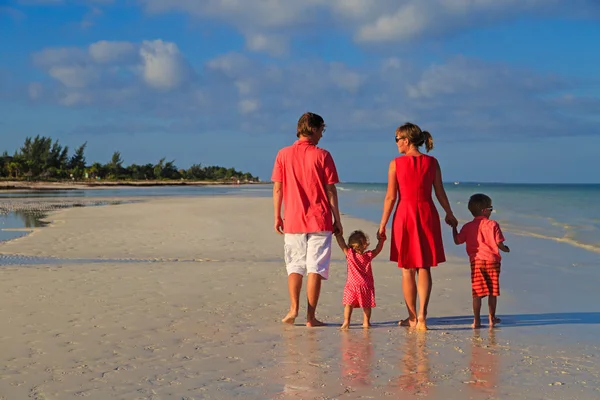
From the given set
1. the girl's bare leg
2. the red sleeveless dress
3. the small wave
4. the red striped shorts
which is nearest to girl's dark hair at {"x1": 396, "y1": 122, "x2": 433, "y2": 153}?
the red sleeveless dress

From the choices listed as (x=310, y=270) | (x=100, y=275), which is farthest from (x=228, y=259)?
(x=310, y=270)

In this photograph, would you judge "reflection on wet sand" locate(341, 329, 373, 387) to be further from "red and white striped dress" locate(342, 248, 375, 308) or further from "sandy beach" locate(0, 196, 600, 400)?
"red and white striped dress" locate(342, 248, 375, 308)

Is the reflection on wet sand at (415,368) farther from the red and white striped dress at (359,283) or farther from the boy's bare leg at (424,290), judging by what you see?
the red and white striped dress at (359,283)

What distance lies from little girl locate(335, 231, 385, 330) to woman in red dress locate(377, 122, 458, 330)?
0.23 m

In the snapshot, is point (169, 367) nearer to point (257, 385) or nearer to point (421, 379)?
point (257, 385)

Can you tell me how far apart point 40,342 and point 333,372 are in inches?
95.8

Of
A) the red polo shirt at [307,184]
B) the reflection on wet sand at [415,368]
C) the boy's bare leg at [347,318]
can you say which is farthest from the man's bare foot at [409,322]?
the red polo shirt at [307,184]

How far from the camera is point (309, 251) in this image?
6023mm

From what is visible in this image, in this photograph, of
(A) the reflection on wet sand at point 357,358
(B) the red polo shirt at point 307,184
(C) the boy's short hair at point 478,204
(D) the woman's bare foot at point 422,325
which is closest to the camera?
(A) the reflection on wet sand at point 357,358

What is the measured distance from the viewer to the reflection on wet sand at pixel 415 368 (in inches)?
163

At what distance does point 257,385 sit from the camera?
420 centimetres

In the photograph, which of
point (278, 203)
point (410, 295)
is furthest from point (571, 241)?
point (278, 203)

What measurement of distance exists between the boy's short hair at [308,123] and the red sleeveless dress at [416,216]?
0.81 metres

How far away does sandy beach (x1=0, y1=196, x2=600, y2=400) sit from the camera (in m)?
4.16
